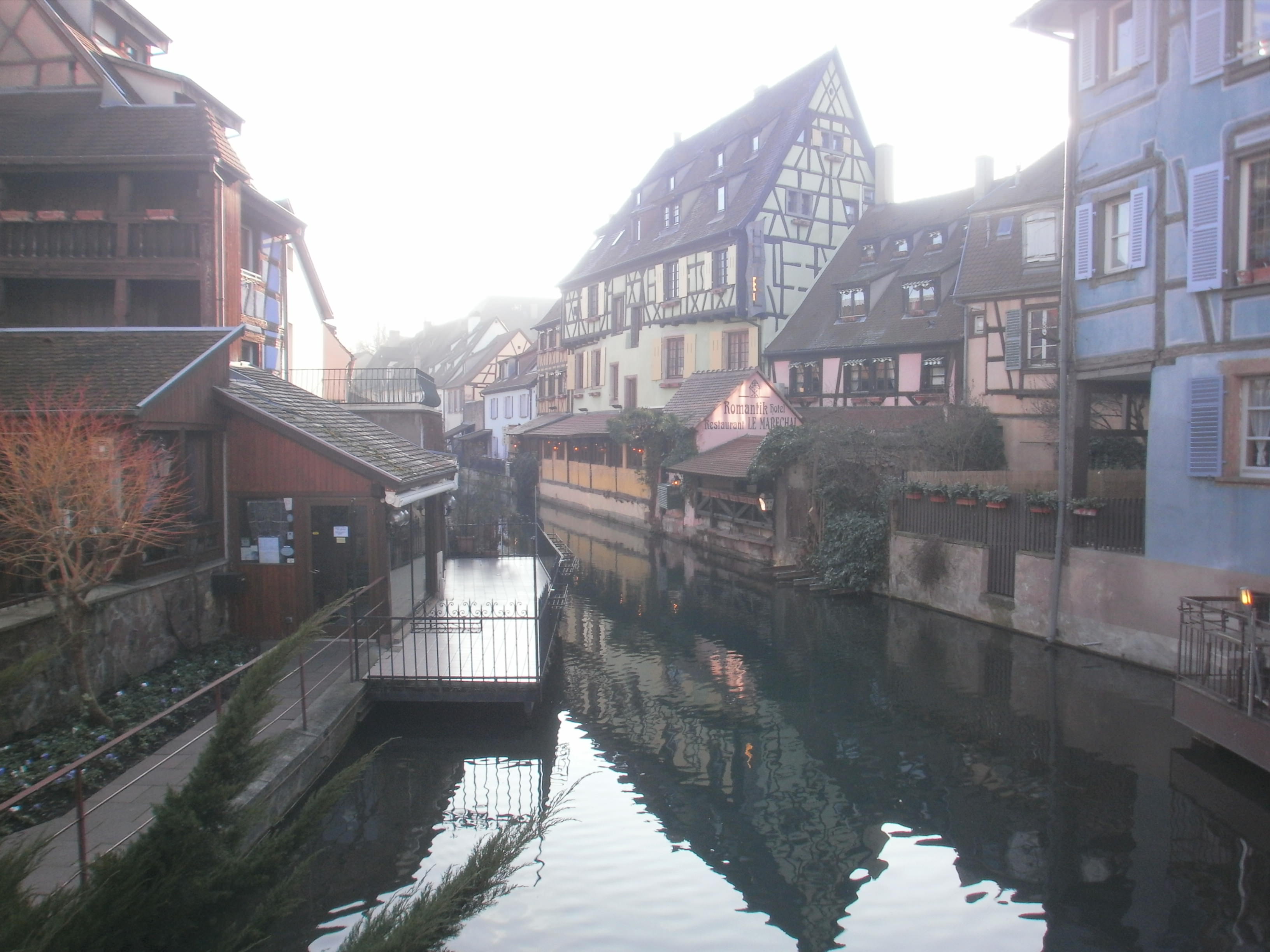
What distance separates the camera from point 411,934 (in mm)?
2398

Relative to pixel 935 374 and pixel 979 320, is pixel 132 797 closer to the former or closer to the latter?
pixel 979 320

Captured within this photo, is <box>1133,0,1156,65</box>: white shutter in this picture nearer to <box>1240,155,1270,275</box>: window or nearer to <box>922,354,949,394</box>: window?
<box>1240,155,1270,275</box>: window

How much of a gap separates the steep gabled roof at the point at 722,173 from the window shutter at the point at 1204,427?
21.1 metres

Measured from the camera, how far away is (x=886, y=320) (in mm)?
27984

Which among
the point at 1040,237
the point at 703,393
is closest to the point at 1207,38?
the point at 1040,237

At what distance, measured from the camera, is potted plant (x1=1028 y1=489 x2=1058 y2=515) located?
14.2m

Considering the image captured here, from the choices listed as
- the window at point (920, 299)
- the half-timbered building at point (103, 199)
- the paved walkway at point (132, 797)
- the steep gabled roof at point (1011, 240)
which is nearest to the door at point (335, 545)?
the paved walkway at point (132, 797)

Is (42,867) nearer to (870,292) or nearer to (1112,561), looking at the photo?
(1112,561)

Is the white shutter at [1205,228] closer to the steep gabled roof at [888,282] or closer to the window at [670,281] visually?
the steep gabled roof at [888,282]

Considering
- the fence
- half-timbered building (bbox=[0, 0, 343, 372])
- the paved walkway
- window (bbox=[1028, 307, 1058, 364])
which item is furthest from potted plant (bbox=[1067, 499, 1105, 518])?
half-timbered building (bbox=[0, 0, 343, 372])

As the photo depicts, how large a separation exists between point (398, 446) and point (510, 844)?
1353cm

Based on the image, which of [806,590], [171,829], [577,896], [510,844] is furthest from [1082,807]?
[806,590]

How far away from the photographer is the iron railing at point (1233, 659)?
8102 millimetres

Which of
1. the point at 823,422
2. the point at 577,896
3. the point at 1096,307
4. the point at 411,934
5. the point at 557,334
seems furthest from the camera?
the point at 557,334
